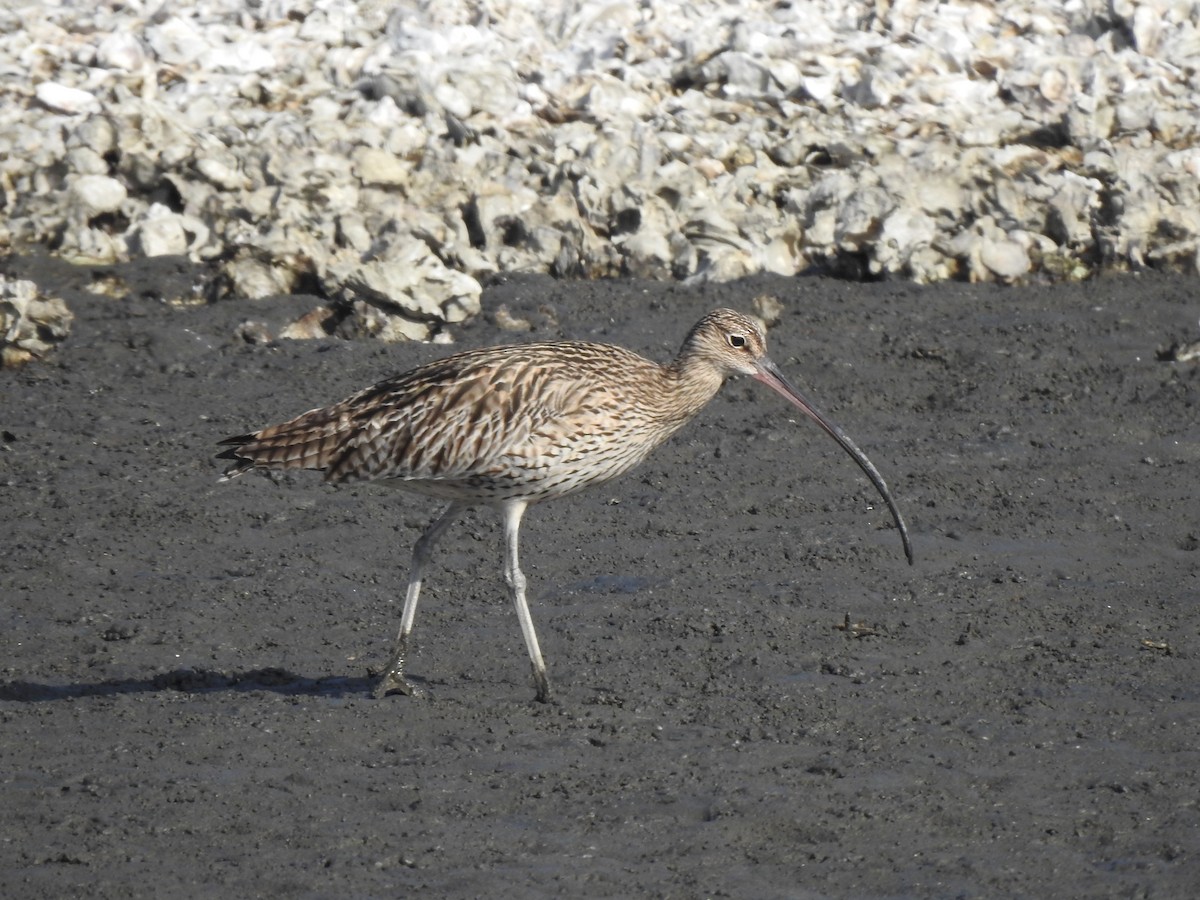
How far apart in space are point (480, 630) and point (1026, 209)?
5762mm

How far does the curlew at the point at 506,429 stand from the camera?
659 cm

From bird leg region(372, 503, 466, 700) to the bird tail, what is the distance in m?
0.49

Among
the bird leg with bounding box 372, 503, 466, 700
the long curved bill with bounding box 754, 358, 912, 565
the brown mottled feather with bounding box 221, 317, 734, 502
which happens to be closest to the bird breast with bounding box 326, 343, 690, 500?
the brown mottled feather with bounding box 221, 317, 734, 502

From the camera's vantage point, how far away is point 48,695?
645 centimetres

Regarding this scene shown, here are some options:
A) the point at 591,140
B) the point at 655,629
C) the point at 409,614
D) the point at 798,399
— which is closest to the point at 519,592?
the point at 409,614

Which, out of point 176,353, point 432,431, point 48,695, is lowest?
point 176,353

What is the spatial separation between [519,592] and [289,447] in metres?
1.08

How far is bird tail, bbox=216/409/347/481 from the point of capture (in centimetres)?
681

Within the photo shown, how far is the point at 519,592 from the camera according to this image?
6629 mm

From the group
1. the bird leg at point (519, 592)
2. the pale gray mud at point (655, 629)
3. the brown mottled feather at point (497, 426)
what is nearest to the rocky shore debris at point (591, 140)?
the pale gray mud at point (655, 629)

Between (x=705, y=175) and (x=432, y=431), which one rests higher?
(x=432, y=431)

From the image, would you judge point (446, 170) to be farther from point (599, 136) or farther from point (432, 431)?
point (432, 431)

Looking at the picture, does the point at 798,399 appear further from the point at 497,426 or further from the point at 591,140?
the point at 591,140

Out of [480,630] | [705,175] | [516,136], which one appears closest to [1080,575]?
[480,630]
